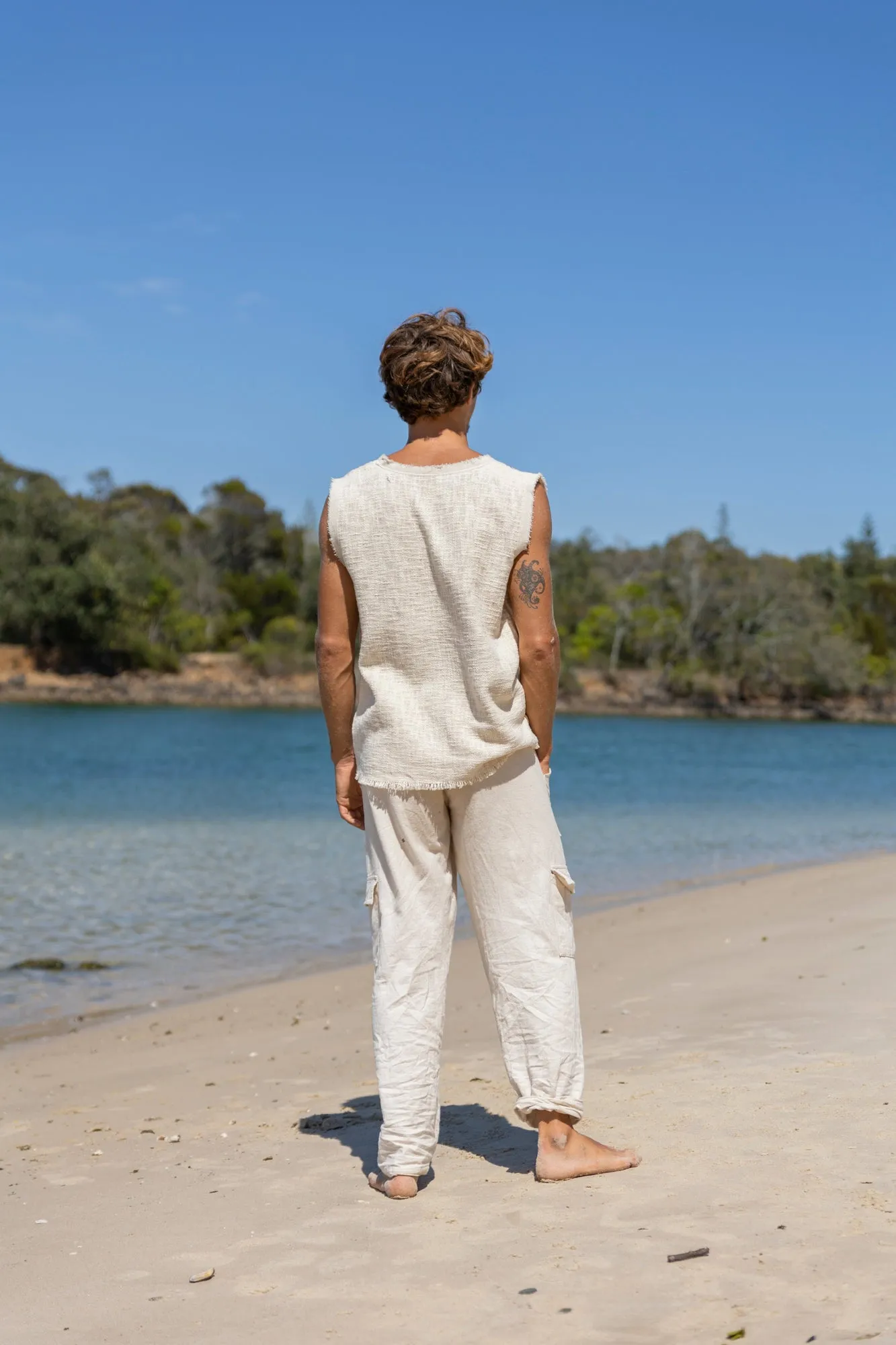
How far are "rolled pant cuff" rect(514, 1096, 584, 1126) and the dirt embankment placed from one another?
6278 centimetres

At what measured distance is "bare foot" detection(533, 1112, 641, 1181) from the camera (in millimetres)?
3344

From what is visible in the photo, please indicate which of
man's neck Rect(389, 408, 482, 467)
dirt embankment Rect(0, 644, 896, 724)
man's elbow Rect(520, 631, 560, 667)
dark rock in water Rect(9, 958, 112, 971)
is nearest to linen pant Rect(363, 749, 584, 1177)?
man's elbow Rect(520, 631, 560, 667)

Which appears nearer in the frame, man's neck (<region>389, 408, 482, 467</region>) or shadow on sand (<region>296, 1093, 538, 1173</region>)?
man's neck (<region>389, 408, 482, 467</region>)

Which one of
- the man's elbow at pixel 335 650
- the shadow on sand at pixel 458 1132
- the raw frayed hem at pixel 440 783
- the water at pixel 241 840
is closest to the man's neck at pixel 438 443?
the man's elbow at pixel 335 650

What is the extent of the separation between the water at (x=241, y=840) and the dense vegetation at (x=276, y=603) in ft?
84.5

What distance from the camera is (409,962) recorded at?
134 inches

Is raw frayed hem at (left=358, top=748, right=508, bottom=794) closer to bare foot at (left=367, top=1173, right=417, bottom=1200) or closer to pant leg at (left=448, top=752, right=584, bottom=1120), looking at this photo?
pant leg at (left=448, top=752, right=584, bottom=1120)

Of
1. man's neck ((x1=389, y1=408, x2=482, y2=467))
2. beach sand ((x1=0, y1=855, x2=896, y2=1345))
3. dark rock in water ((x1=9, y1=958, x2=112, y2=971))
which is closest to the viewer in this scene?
beach sand ((x1=0, y1=855, x2=896, y2=1345))

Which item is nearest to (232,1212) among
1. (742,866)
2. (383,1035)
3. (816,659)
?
(383,1035)

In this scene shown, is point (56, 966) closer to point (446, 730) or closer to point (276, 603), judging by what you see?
point (446, 730)

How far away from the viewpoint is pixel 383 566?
3357 mm

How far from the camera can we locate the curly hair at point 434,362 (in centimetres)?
332

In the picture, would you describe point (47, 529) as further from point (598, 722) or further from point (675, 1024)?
point (675, 1024)

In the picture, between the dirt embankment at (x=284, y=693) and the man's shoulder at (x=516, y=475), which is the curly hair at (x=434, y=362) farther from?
the dirt embankment at (x=284, y=693)
